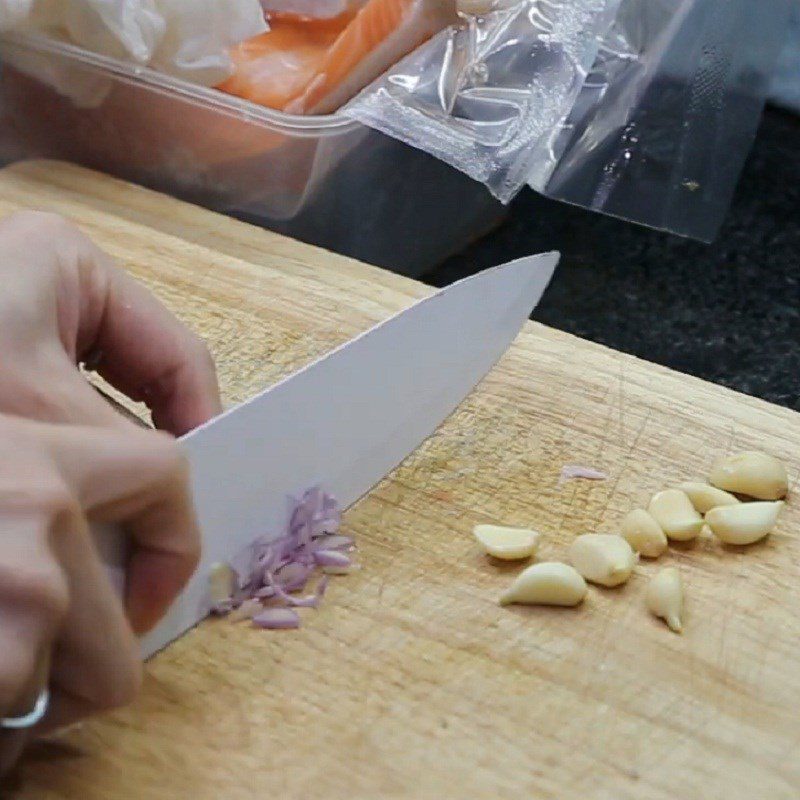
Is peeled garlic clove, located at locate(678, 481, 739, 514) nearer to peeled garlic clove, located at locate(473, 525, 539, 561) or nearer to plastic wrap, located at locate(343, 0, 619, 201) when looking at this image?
peeled garlic clove, located at locate(473, 525, 539, 561)

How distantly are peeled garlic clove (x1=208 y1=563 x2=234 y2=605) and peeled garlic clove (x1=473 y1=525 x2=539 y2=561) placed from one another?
0.17 metres

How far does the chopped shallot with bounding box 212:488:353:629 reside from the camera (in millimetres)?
731

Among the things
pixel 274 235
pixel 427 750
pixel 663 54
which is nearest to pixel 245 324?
pixel 274 235

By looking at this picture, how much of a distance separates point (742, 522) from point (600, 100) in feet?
2.25

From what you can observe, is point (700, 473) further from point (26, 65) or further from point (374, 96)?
point (26, 65)

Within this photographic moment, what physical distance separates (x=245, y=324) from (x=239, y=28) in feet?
1.37

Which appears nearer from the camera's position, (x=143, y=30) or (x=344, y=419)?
(x=344, y=419)

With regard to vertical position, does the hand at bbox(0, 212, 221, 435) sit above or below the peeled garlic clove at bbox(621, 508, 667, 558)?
above

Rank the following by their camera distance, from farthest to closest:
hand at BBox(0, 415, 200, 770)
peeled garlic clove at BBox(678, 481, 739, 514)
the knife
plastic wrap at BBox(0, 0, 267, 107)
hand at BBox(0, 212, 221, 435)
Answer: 1. plastic wrap at BBox(0, 0, 267, 107)
2. peeled garlic clove at BBox(678, 481, 739, 514)
3. the knife
4. hand at BBox(0, 212, 221, 435)
5. hand at BBox(0, 415, 200, 770)

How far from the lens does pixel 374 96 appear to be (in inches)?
46.8

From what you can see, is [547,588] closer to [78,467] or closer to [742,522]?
[742,522]

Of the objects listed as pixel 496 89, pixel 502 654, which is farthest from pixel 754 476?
pixel 496 89

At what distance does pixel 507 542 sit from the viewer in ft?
2.53

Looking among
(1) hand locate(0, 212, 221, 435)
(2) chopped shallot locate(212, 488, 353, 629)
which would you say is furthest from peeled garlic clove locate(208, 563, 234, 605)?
(1) hand locate(0, 212, 221, 435)
